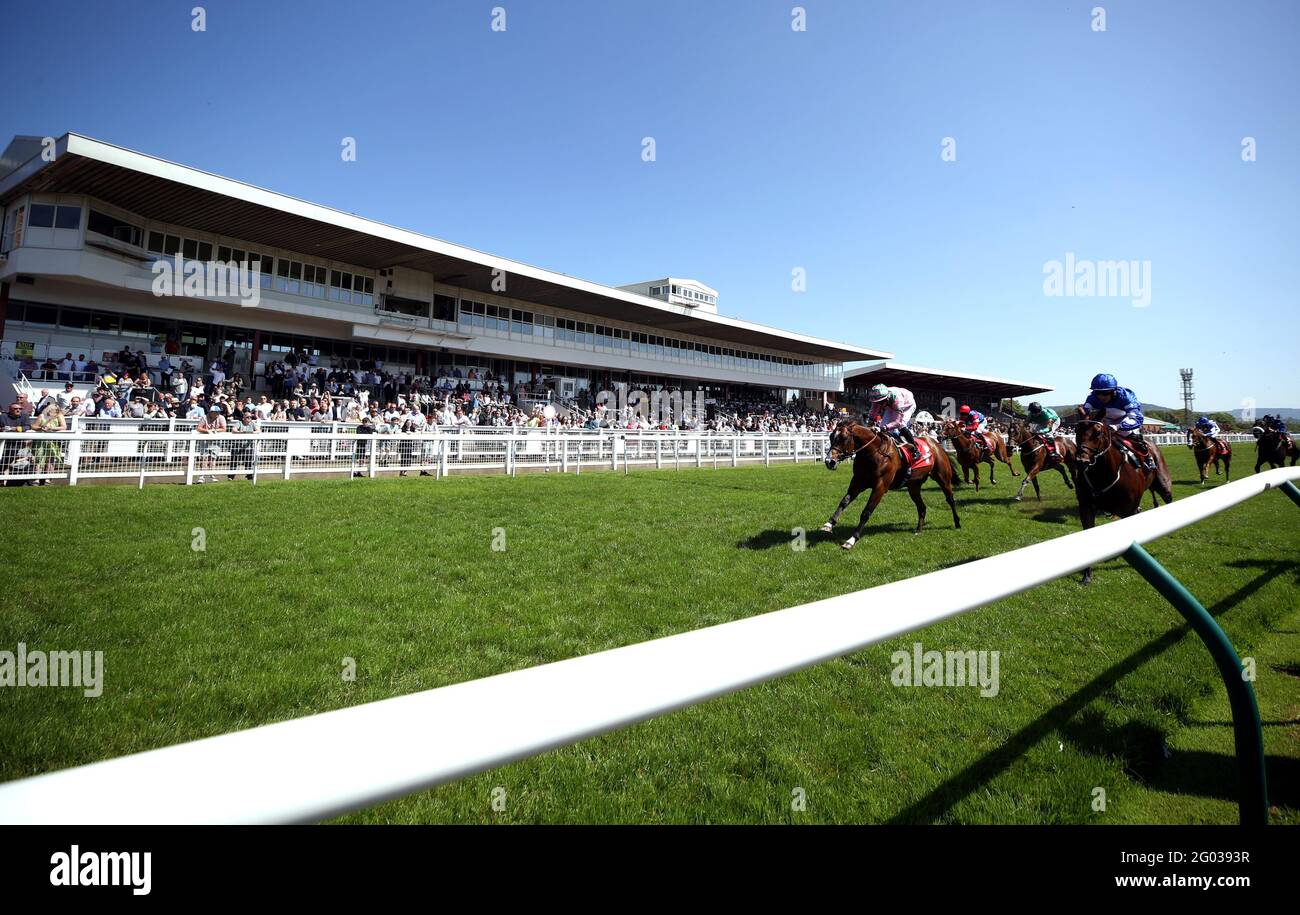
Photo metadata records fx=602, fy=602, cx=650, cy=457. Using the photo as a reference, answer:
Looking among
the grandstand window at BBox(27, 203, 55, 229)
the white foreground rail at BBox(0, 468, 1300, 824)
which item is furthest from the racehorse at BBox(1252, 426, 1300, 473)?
the grandstand window at BBox(27, 203, 55, 229)

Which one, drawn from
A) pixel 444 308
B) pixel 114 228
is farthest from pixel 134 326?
pixel 444 308

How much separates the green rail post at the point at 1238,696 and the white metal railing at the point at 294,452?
50.1ft

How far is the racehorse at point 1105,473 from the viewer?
7801mm

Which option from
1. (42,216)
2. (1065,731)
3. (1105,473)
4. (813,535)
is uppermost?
(42,216)

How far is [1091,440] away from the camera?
7965 mm

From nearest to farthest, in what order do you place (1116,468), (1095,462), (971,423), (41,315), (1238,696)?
(1238,696), (1116,468), (1095,462), (971,423), (41,315)

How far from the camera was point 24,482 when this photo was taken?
36.7ft

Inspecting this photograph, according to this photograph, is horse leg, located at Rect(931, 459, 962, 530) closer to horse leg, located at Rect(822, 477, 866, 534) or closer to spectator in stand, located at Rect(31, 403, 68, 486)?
horse leg, located at Rect(822, 477, 866, 534)

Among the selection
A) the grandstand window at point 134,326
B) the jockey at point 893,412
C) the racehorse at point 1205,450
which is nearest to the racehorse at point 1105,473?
the jockey at point 893,412

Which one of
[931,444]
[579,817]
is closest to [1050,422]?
[931,444]

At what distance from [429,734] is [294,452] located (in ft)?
51.2

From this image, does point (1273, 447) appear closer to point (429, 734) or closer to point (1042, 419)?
point (1042, 419)

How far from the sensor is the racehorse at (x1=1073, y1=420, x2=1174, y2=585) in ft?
25.6
